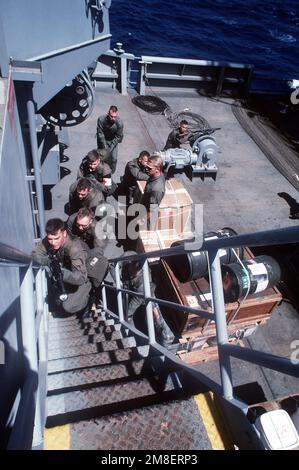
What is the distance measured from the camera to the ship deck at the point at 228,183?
242 inches

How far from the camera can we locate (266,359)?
66.6 inches

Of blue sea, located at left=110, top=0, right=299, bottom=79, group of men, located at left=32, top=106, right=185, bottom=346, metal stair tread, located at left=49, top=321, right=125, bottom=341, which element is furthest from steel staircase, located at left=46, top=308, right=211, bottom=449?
blue sea, located at left=110, top=0, right=299, bottom=79

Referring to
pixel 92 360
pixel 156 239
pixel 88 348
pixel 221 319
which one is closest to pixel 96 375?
pixel 92 360

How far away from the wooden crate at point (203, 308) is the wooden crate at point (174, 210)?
112 cm

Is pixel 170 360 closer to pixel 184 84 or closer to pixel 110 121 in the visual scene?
pixel 110 121

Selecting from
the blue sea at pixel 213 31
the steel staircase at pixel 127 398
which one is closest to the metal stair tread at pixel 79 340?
the steel staircase at pixel 127 398

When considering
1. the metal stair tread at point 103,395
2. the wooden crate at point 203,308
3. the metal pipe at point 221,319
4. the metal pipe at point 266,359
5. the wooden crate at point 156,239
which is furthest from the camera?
the wooden crate at point 156,239

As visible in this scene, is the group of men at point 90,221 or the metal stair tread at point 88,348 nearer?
the metal stair tread at point 88,348

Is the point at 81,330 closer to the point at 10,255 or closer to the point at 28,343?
the point at 28,343

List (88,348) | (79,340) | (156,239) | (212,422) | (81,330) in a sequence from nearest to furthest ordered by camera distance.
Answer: (212,422), (88,348), (79,340), (81,330), (156,239)

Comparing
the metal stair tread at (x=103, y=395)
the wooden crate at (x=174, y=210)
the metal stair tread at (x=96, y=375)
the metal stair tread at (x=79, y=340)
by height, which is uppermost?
the metal stair tread at (x=103, y=395)

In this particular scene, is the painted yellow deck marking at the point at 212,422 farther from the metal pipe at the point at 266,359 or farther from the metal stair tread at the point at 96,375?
the metal stair tread at the point at 96,375

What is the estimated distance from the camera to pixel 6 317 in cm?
259

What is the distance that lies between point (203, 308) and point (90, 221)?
7.40ft
